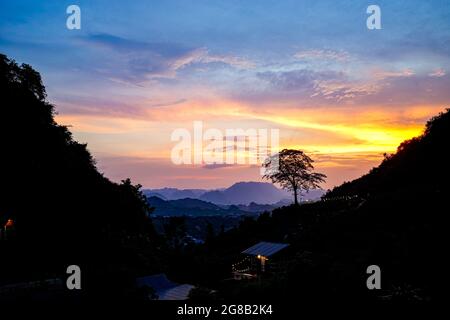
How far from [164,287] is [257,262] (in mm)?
11324

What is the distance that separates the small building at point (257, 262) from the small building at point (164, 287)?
7960mm

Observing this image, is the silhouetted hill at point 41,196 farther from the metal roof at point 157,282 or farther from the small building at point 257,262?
the small building at point 257,262

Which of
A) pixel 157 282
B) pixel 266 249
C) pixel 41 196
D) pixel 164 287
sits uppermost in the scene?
pixel 41 196

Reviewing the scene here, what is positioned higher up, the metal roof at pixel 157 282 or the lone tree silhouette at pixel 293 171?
the lone tree silhouette at pixel 293 171

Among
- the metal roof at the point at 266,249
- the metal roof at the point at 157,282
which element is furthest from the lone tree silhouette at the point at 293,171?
the metal roof at the point at 157,282

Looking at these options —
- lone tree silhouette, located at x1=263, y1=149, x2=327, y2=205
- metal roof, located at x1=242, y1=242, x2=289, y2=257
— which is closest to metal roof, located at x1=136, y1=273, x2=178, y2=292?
metal roof, located at x1=242, y1=242, x2=289, y2=257

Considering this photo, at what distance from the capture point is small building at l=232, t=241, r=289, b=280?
35.4 meters

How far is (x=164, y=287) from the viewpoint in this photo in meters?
29.1

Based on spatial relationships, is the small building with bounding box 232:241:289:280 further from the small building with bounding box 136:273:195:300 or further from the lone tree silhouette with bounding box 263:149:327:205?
the lone tree silhouette with bounding box 263:149:327:205

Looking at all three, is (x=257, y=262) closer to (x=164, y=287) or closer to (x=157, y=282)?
(x=164, y=287)

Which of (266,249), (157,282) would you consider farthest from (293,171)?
(157,282)

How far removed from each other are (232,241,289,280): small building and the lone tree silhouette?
2660 centimetres

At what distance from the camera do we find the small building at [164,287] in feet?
88.1

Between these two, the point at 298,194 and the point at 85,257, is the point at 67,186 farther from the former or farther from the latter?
the point at 298,194
